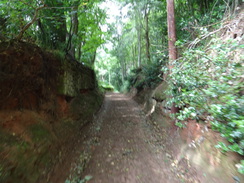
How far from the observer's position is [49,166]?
10.3ft

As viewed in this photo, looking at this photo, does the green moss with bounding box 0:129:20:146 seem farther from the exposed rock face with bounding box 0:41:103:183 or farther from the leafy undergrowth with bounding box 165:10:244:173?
the leafy undergrowth with bounding box 165:10:244:173

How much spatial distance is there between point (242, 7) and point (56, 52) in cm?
660

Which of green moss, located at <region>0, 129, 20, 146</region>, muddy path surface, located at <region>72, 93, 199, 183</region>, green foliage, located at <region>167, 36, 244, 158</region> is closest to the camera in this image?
green foliage, located at <region>167, 36, 244, 158</region>

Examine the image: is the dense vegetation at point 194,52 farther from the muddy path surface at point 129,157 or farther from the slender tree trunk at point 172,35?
the muddy path surface at point 129,157

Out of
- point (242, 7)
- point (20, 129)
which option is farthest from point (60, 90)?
point (242, 7)

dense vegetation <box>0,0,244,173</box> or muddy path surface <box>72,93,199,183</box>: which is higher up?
dense vegetation <box>0,0,244,173</box>

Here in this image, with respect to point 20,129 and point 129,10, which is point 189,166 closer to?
point 20,129

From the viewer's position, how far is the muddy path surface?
10.8ft

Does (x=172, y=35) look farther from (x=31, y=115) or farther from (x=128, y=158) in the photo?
(x=31, y=115)

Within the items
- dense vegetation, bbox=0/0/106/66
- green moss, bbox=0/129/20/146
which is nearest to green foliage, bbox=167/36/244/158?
green moss, bbox=0/129/20/146

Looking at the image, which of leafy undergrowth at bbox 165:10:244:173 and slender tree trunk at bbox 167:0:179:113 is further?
slender tree trunk at bbox 167:0:179:113

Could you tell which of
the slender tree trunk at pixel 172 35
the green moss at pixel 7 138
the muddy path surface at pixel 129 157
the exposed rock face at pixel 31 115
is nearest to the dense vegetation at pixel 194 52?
the slender tree trunk at pixel 172 35

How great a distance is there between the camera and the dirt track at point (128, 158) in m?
3.30

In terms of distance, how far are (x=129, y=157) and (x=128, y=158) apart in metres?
0.06
